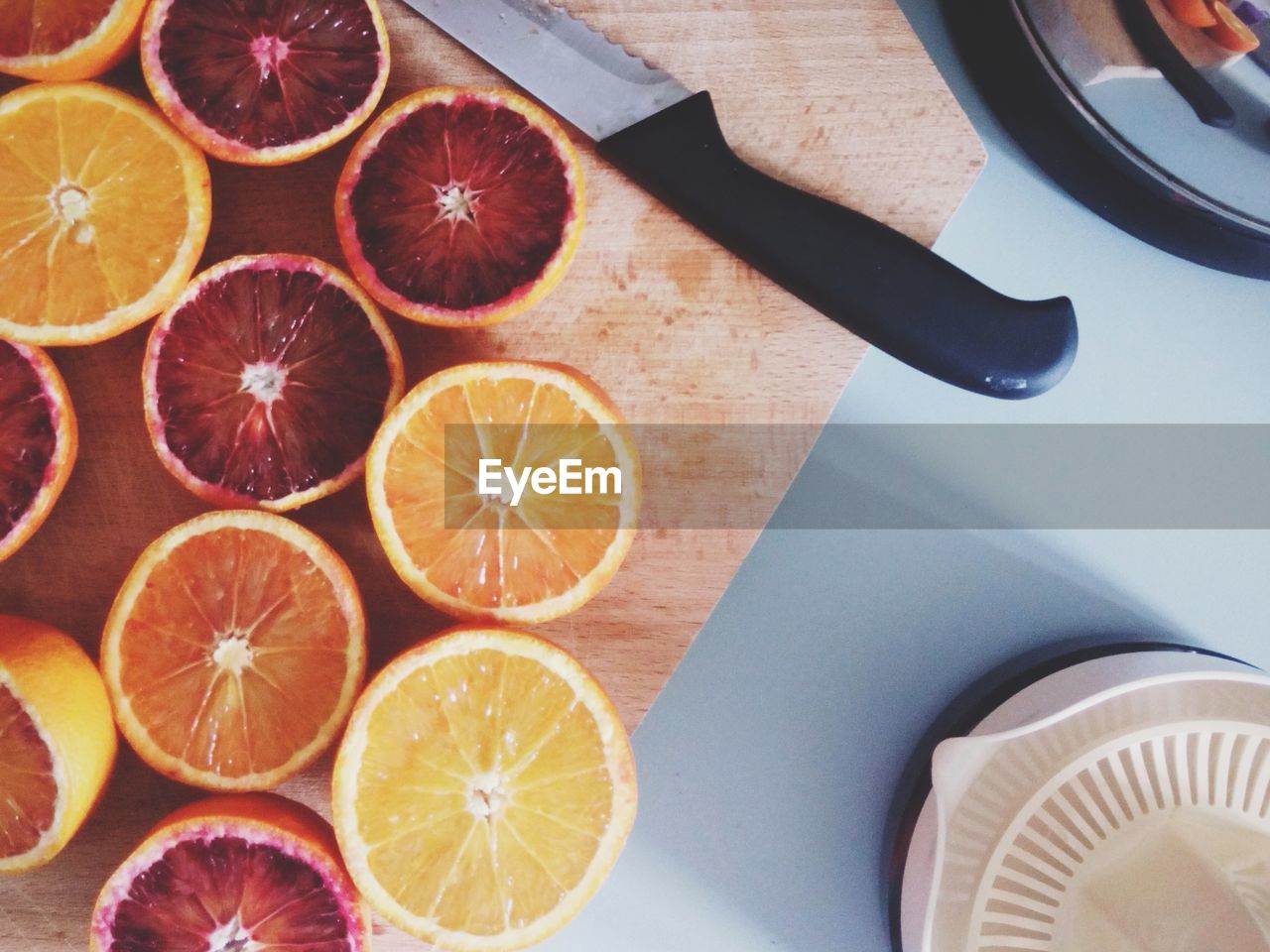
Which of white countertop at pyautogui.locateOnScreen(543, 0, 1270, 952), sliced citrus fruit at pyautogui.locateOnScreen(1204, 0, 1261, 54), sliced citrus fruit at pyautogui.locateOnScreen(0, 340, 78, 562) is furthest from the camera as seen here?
white countertop at pyautogui.locateOnScreen(543, 0, 1270, 952)

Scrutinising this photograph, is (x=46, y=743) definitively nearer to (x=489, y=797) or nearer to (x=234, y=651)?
(x=234, y=651)

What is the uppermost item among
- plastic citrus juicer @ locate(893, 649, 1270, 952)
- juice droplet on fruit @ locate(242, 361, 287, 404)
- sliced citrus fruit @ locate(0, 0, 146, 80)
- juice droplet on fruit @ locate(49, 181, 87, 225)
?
sliced citrus fruit @ locate(0, 0, 146, 80)

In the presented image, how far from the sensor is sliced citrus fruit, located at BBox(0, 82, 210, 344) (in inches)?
36.5

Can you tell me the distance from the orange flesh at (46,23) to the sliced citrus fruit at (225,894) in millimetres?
749

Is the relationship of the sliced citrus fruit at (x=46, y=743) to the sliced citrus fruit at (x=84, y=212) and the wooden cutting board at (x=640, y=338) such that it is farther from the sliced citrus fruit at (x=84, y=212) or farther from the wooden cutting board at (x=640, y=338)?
the sliced citrus fruit at (x=84, y=212)

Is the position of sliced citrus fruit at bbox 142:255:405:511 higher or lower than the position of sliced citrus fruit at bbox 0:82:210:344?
lower

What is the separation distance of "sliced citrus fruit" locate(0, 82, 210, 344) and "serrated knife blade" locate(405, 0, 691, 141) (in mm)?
311

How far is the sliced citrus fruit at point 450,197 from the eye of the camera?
3.05ft

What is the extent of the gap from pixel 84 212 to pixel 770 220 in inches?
26.4

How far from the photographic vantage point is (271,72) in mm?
942

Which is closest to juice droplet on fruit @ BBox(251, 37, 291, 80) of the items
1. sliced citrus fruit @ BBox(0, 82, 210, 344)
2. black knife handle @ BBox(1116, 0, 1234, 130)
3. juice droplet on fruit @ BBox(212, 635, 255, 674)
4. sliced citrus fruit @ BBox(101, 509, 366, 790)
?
sliced citrus fruit @ BBox(0, 82, 210, 344)

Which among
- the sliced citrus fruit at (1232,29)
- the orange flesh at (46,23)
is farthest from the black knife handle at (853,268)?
the orange flesh at (46,23)

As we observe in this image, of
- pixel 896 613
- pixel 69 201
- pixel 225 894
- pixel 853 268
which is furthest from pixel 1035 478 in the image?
pixel 69 201

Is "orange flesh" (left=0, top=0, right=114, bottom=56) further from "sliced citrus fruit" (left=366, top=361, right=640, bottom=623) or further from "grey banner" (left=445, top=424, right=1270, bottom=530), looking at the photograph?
"grey banner" (left=445, top=424, right=1270, bottom=530)
